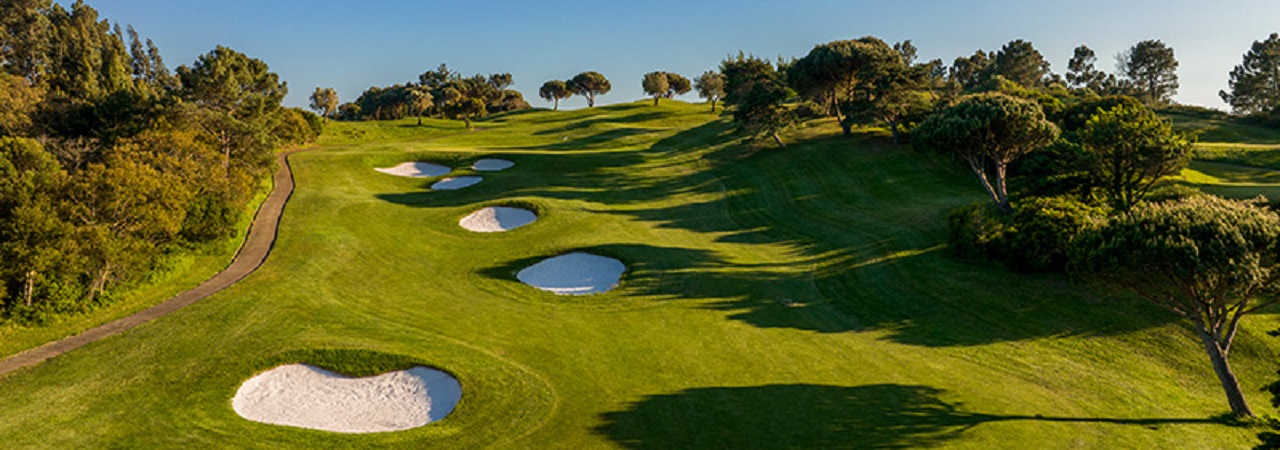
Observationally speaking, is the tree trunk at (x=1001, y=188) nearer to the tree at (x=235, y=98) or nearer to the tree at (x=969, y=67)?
the tree at (x=235, y=98)

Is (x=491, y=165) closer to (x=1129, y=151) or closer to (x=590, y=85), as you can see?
(x=1129, y=151)

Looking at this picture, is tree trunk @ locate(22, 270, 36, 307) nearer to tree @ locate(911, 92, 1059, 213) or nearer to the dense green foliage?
tree @ locate(911, 92, 1059, 213)

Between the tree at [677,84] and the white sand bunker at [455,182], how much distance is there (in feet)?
305

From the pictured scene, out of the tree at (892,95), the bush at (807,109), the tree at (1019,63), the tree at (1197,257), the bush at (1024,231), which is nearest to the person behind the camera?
the tree at (1197,257)

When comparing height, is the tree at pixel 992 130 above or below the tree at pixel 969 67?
below

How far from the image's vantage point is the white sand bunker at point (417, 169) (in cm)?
6247

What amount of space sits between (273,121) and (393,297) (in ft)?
102

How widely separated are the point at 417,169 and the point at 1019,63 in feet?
398

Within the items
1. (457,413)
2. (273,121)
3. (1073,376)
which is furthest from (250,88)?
(1073,376)

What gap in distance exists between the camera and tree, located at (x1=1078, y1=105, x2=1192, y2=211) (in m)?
30.9

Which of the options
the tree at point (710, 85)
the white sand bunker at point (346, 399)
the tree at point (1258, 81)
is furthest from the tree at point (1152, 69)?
the white sand bunker at point (346, 399)

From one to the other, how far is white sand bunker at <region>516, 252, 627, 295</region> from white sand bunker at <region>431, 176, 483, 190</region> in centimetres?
2541

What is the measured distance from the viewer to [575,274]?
35031mm

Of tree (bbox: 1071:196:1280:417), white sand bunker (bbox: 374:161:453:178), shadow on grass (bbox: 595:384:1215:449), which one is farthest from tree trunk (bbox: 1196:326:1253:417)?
white sand bunker (bbox: 374:161:453:178)
